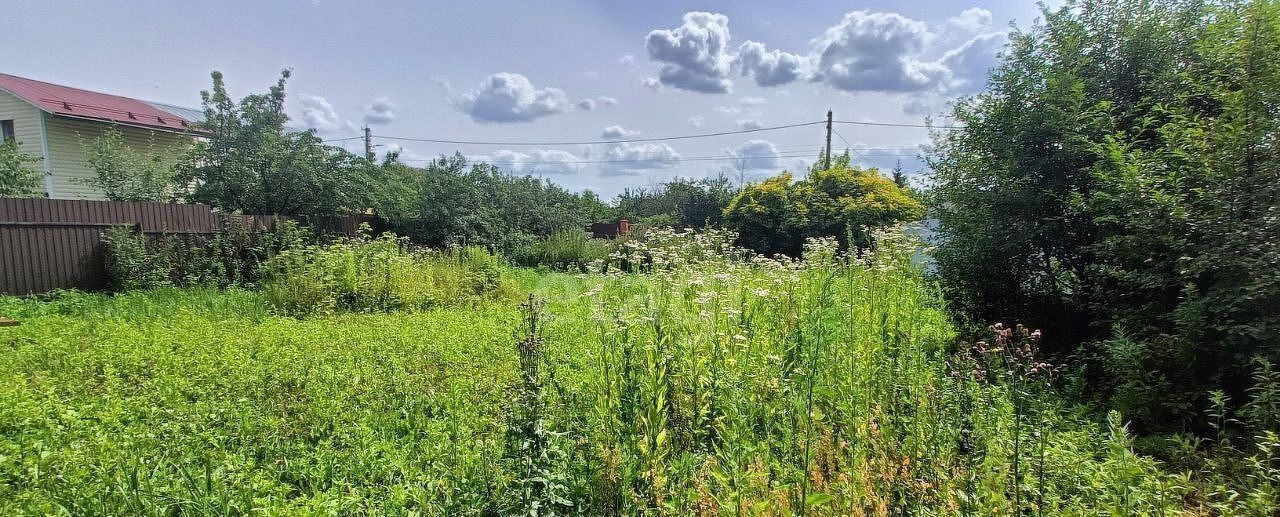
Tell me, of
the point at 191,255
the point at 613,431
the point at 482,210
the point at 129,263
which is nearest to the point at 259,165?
the point at 191,255

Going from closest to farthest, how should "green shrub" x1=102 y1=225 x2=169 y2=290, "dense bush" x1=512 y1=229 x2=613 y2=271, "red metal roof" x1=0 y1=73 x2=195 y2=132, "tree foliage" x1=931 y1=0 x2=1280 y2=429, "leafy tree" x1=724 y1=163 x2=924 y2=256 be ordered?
1. "tree foliage" x1=931 y1=0 x2=1280 y2=429
2. "green shrub" x1=102 y1=225 x2=169 y2=290
3. "leafy tree" x1=724 y1=163 x2=924 y2=256
4. "dense bush" x1=512 y1=229 x2=613 y2=271
5. "red metal roof" x1=0 y1=73 x2=195 y2=132

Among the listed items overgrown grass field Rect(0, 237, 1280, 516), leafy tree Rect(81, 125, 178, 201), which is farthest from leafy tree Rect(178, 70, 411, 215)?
overgrown grass field Rect(0, 237, 1280, 516)

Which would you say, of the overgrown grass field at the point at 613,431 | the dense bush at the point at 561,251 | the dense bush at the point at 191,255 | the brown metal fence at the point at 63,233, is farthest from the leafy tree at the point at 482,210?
the overgrown grass field at the point at 613,431

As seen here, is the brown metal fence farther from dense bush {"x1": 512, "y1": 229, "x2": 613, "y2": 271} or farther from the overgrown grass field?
dense bush {"x1": 512, "y1": 229, "x2": 613, "y2": 271}

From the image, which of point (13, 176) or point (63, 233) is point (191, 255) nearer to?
point (63, 233)

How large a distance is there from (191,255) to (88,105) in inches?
541

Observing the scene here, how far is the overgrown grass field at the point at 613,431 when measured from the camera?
7.13 feet

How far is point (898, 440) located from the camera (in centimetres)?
256

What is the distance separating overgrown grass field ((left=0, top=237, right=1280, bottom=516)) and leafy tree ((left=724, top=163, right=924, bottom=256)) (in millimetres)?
8683

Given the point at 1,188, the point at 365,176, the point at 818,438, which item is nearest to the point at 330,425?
the point at 818,438

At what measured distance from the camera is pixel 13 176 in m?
11.6

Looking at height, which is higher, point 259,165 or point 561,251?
point 259,165

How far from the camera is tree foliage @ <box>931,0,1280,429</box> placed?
3074 millimetres

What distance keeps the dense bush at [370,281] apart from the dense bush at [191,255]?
102 centimetres
